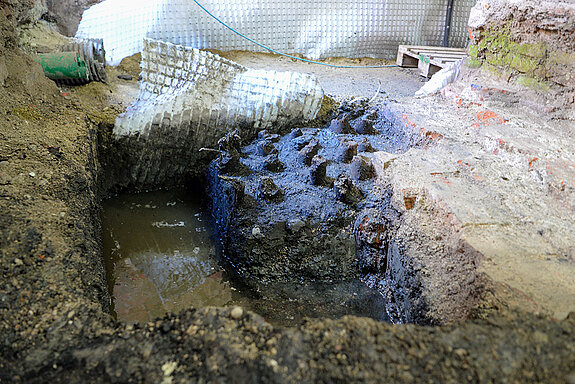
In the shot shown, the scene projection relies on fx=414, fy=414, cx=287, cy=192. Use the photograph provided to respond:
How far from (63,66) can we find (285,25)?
326 cm

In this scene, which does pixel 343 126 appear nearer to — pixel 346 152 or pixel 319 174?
pixel 346 152

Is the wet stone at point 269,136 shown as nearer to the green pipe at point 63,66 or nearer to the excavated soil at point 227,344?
the green pipe at point 63,66

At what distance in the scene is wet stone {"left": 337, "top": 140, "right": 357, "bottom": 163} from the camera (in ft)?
9.28

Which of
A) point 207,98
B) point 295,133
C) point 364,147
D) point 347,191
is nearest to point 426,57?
point 295,133

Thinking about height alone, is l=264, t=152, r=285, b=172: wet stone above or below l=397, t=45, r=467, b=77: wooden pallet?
below

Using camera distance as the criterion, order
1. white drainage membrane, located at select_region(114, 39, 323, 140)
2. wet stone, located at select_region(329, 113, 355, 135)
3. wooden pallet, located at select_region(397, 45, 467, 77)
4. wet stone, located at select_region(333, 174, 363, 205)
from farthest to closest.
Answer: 1. wooden pallet, located at select_region(397, 45, 467, 77)
2. wet stone, located at select_region(329, 113, 355, 135)
3. white drainage membrane, located at select_region(114, 39, 323, 140)
4. wet stone, located at select_region(333, 174, 363, 205)

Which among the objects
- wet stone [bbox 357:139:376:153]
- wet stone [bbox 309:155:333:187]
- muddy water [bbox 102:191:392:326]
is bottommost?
muddy water [bbox 102:191:392:326]

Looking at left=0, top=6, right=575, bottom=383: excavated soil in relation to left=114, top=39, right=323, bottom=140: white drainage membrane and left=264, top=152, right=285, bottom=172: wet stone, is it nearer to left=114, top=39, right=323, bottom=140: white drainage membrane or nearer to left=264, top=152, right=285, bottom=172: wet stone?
left=264, top=152, right=285, bottom=172: wet stone

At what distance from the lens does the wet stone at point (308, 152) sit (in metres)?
2.85

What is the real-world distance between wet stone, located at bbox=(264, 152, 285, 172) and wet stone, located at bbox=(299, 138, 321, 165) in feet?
0.51

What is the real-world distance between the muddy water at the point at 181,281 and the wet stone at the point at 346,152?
0.89m

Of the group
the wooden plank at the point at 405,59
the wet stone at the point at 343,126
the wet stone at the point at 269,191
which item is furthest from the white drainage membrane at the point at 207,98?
the wooden plank at the point at 405,59

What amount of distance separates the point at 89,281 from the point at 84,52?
10.3 feet

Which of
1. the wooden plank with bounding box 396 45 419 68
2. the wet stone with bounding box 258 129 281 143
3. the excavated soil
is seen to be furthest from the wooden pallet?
the excavated soil
